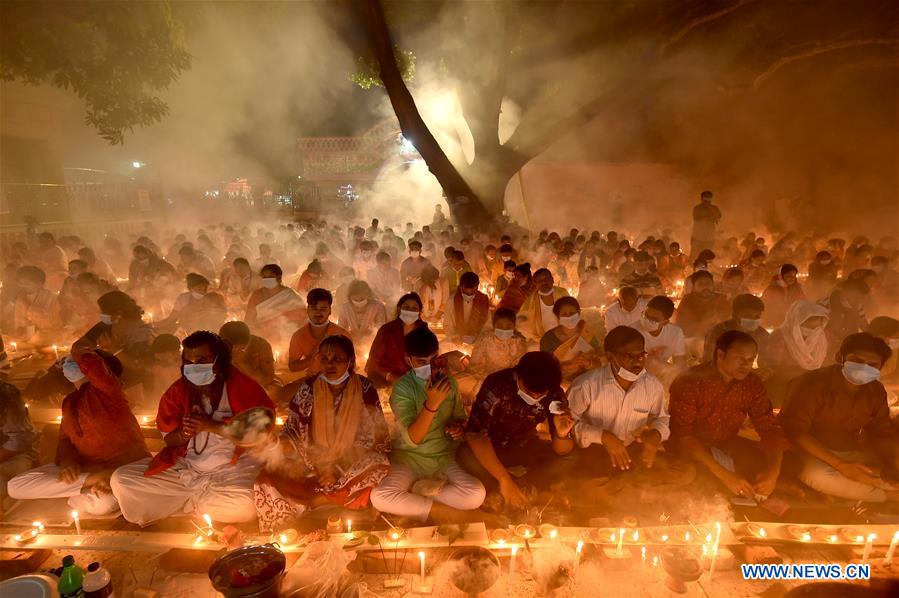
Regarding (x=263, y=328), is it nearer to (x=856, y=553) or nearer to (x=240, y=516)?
(x=240, y=516)

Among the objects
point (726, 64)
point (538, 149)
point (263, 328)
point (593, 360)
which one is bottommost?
point (593, 360)

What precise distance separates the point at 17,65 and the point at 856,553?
11600 mm

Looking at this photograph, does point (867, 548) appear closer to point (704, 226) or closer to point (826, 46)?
point (704, 226)

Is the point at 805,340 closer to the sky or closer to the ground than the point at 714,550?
closer to the sky

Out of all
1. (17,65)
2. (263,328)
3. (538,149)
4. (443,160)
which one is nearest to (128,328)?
(263,328)

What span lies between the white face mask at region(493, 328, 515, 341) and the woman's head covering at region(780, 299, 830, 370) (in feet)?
10.2

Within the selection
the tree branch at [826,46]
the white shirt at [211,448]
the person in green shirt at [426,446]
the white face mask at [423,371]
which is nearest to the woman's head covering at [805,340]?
the person in green shirt at [426,446]

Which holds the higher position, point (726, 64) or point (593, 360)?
point (726, 64)

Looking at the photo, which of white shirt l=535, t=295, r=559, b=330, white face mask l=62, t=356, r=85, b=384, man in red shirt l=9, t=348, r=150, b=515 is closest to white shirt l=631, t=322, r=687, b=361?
white shirt l=535, t=295, r=559, b=330

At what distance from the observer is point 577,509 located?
366 cm

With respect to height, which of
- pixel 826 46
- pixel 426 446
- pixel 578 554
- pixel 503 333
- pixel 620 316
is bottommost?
pixel 578 554

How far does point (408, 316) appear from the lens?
5027mm

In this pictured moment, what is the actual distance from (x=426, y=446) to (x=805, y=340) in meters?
4.34

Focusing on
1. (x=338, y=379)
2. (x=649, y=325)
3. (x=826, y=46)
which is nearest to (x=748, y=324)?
(x=649, y=325)
